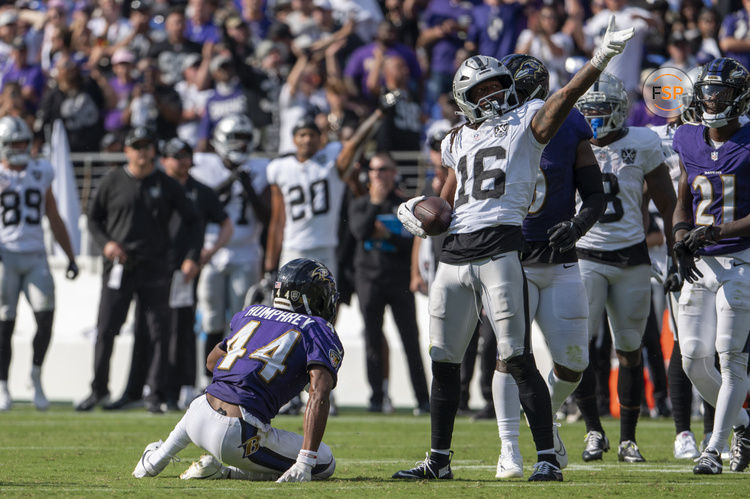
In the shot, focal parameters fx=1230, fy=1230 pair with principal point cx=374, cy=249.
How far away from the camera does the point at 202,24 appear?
52.4ft

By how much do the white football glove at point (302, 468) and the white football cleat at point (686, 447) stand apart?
9.17 feet

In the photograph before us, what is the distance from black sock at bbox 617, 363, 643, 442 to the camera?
24.3 feet

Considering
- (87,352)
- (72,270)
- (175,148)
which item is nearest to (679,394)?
(175,148)

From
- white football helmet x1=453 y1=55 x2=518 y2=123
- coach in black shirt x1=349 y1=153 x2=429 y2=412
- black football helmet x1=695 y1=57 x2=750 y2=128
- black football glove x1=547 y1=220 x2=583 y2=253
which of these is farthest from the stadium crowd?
white football helmet x1=453 y1=55 x2=518 y2=123

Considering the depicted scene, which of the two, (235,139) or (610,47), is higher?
(235,139)

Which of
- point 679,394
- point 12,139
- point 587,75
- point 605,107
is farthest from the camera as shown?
point 12,139

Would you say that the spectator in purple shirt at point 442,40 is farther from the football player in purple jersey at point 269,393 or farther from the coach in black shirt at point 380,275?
the football player in purple jersey at point 269,393

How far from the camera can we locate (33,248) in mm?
11164

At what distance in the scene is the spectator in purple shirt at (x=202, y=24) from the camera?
1580 centimetres

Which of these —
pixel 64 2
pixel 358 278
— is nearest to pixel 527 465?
pixel 358 278

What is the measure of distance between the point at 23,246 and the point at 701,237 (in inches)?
A: 268

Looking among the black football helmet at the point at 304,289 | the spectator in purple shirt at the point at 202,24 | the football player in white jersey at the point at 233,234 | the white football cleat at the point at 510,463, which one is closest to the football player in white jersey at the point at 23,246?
the football player in white jersey at the point at 233,234

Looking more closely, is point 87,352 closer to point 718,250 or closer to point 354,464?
point 354,464

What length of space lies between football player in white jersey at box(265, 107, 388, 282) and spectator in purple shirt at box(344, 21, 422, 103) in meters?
3.77
